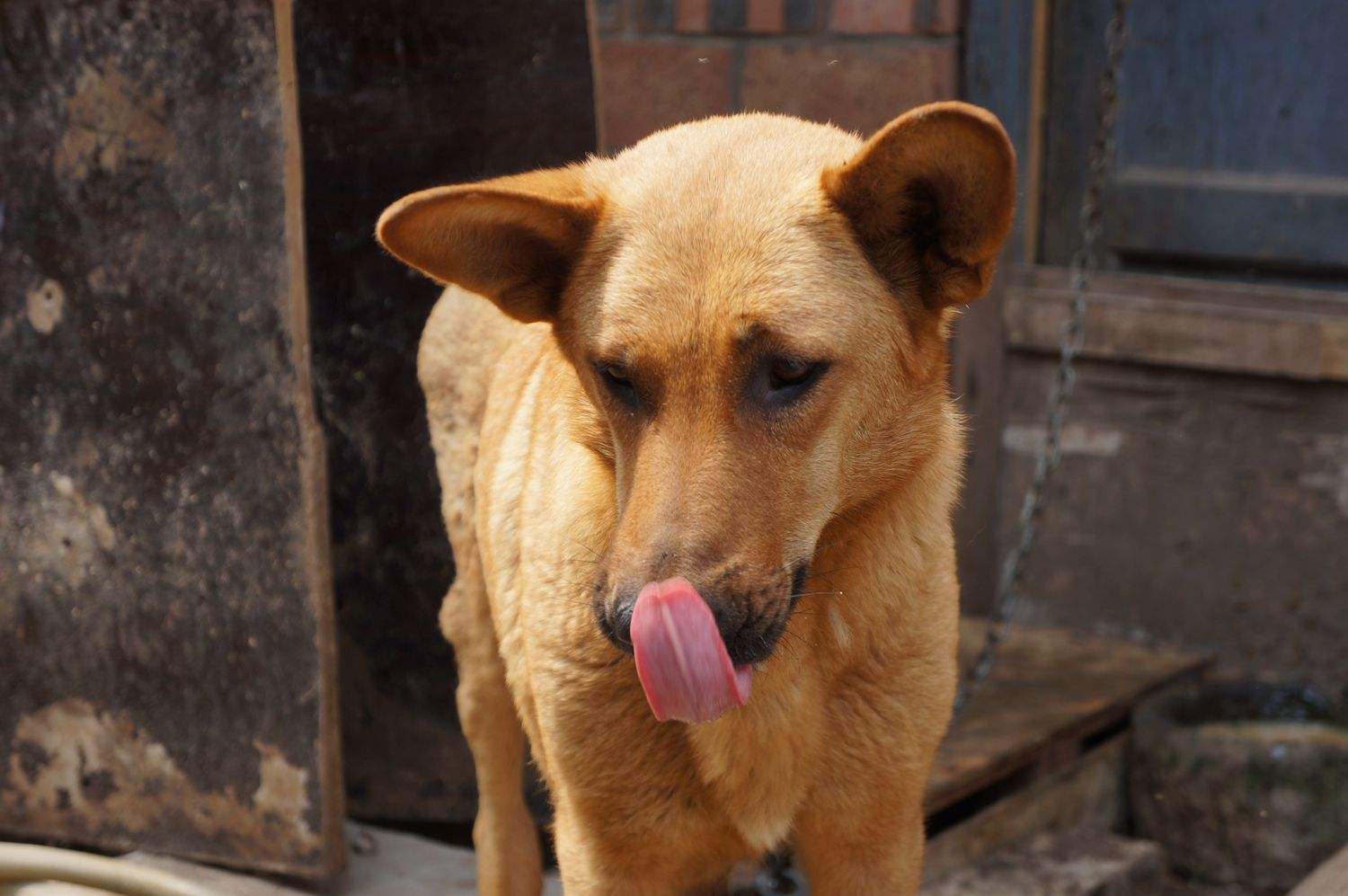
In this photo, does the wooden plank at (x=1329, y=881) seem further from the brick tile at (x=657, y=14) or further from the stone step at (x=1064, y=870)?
the brick tile at (x=657, y=14)

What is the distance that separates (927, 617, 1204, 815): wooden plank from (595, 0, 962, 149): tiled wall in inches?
66.4

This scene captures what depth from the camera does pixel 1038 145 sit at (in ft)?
16.9

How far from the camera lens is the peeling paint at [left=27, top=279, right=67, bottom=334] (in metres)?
3.60

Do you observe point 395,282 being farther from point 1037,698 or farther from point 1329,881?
point 1329,881

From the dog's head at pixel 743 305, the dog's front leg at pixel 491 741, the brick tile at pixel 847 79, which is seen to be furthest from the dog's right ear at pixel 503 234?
the brick tile at pixel 847 79

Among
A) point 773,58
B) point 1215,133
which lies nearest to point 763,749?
point 773,58

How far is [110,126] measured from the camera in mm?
3486

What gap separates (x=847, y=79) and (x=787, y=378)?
8.78ft

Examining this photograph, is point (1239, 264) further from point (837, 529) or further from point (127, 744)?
point (127, 744)

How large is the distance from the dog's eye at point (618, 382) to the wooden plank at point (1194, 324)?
3019 mm

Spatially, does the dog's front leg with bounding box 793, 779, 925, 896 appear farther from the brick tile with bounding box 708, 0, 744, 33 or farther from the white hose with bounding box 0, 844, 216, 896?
the brick tile with bounding box 708, 0, 744, 33

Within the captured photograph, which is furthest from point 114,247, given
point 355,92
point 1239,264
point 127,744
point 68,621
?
point 1239,264

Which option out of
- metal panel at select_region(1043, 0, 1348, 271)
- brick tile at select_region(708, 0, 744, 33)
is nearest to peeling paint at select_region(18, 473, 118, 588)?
brick tile at select_region(708, 0, 744, 33)

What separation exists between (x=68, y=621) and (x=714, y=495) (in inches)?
88.1
